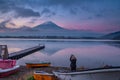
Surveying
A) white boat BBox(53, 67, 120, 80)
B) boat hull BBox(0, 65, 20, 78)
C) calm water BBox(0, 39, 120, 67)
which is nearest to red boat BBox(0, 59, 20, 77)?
boat hull BBox(0, 65, 20, 78)

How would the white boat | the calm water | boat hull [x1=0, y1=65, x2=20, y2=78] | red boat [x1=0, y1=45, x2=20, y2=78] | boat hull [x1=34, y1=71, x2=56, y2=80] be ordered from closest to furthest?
the white boat
boat hull [x1=34, y1=71, x2=56, y2=80]
boat hull [x1=0, y1=65, x2=20, y2=78]
red boat [x1=0, y1=45, x2=20, y2=78]
the calm water

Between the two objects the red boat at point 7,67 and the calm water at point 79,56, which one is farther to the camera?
the calm water at point 79,56

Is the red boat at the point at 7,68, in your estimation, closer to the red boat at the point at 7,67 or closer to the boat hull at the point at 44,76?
the red boat at the point at 7,67

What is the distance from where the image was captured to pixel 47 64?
23.4m

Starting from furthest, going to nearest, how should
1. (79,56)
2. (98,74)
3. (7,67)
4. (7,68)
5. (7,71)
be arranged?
(79,56) < (7,67) < (7,68) < (7,71) < (98,74)

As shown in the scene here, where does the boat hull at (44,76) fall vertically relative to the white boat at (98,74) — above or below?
below

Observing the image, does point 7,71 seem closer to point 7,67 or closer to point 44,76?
point 7,67

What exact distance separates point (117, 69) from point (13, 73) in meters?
7.26

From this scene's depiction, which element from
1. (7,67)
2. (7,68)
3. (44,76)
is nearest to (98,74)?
(44,76)

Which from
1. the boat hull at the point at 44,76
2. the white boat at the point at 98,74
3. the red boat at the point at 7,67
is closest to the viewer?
the white boat at the point at 98,74

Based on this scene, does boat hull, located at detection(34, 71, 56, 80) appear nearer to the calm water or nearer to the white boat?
the white boat

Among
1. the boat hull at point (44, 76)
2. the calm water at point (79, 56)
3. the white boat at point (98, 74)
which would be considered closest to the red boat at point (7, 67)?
the boat hull at point (44, 76)

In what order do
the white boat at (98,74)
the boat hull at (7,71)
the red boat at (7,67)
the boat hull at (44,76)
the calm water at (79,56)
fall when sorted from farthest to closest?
the calm water at (79,56)
the red boat at (7,67)
the boat hull at (7,71)
the boat hull at (44,76)
the white boat at (98,74)

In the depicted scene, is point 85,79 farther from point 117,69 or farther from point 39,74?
point 39,74
